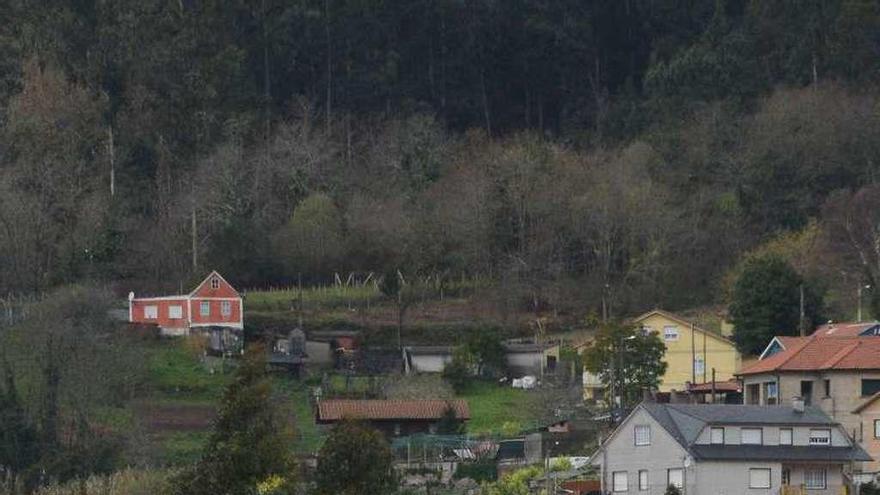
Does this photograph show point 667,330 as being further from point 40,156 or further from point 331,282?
point 40,156

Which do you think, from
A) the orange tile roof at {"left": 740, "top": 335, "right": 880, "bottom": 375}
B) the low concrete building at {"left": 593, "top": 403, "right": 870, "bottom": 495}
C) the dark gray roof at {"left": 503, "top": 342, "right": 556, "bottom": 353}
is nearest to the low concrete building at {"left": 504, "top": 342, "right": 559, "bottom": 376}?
the dark gray roof at {"left": 503, "top": 342, "right": 556, "bottom": 353}

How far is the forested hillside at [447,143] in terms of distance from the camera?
3342 inches

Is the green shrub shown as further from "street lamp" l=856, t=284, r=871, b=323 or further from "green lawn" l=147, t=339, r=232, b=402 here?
"street lamp" l=856, t=284, r=871, b=323

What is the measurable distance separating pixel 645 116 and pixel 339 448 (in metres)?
44.6

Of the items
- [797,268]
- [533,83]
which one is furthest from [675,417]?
[533,83]

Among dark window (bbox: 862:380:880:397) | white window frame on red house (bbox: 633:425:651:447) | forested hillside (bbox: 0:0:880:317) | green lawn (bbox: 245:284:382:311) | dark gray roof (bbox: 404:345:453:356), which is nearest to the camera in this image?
white window frame on red house (bbox: 633:425:651:447)

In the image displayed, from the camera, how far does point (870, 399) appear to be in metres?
63.7

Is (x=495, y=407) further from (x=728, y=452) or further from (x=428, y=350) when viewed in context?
(x=728, y=452)

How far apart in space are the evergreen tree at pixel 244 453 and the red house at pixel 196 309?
3002 cm

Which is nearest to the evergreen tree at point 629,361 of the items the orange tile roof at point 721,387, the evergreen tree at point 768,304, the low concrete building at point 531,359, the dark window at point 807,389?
the orange tile roof at point 721,387

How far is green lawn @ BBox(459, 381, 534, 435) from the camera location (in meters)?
71.1

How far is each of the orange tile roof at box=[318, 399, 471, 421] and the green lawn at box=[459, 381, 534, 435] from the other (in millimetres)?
489

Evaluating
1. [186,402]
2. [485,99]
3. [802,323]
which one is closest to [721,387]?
[802,323]

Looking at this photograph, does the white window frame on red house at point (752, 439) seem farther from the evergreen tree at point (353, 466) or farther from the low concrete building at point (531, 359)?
the low concrete building at point (531, 359)
